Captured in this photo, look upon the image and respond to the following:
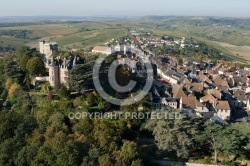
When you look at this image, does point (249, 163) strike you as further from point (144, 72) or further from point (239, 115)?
point (144, 72)

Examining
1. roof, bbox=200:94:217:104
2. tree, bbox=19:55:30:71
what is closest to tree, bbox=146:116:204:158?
roof, bbox=200:94:217:104

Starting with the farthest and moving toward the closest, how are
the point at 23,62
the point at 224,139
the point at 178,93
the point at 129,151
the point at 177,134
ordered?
the point at 23,62 → the point at 178,93 → the point at 177,134 → the point at 224,139 → the point at 129,151

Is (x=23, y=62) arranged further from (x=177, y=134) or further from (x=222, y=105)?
(x=222, y=105)

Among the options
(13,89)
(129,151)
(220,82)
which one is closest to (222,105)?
(220,82)

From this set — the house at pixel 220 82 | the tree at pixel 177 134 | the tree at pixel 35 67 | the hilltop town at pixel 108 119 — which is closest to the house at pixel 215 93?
the hilltop town at pixel 108 119

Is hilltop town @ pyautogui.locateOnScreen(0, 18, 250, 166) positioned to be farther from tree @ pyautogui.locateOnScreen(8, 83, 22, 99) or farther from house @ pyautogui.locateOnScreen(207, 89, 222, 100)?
house @ pyautogui.locateOnScreen(207, 89, 222, 100)

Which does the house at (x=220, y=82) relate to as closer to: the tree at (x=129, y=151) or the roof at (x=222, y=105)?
the roof at (x=222, y=105)

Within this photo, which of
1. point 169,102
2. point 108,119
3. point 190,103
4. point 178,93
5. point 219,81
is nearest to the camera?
point 108,119

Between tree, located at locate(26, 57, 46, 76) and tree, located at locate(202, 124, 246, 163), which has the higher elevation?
tree, located at locate(26, 57, 46, 76)

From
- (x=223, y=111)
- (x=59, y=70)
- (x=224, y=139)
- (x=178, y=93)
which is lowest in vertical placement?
(x=223, y=111)
